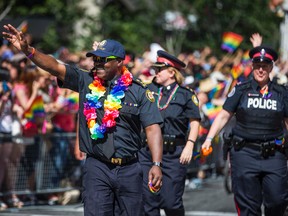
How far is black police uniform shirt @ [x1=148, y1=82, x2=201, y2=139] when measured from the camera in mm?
8945

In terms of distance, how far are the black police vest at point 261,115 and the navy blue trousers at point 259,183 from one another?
0.19 meters

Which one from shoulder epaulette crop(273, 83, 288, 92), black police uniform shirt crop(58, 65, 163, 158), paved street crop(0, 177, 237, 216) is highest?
shoulder epaulette crop(273, 83, 288, 92)

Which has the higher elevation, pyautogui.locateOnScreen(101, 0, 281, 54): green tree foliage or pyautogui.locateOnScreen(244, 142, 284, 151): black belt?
pyautogui.locateOnScreen(101, 0, 281, 54): green tree foliage

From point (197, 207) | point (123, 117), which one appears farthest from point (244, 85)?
point (197, 207)

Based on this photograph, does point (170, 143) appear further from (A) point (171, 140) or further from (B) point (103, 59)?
(B) point (103, 59)

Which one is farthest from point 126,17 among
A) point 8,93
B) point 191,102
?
point 191,102

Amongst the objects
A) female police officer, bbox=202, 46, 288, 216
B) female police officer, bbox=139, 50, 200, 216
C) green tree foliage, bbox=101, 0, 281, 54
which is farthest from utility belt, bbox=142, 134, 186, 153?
green tree foliage, bbox=101, 0, 281, 54

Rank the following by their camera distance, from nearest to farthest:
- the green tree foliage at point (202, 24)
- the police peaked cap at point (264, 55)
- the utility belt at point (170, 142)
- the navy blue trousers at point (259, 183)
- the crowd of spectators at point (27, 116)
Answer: the navy blue trousers at point (259, 183), the police peaked cap at point (264, 55), the utility belt at point (170, 142), the crowd of spectators at point (27, 116), the green tree foliage at point (202, 24)

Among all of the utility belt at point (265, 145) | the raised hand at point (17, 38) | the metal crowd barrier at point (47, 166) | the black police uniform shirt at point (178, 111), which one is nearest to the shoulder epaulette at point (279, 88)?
the utility belt at point (265, 145)

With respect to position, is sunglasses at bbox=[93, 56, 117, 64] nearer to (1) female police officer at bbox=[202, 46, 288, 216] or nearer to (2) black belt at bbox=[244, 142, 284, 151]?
(1) female police officer at bbox=[202, 46, 288, 216]

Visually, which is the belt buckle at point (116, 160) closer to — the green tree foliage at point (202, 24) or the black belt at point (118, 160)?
the black belt at point (118, 160)

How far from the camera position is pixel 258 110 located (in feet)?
27.2

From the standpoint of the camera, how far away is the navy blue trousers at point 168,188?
865cm

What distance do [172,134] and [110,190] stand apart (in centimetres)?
222
